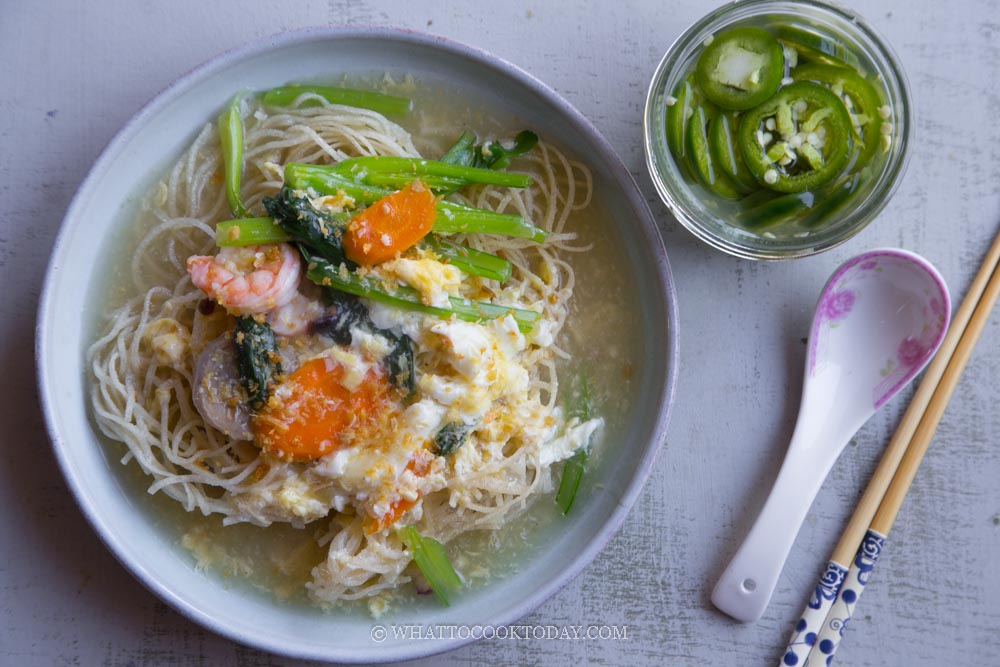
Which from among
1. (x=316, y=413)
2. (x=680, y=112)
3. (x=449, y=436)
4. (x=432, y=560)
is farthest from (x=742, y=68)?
(x=432, y=560)

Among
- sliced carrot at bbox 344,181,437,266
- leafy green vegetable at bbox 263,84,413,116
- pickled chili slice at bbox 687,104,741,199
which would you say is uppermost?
pickled chili slice at bbox 687,104,741,199

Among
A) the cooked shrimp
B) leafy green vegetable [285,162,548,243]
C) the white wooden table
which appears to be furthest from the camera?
the white wooden table

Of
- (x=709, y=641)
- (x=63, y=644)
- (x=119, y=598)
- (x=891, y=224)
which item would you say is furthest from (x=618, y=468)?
(x=63, y=644)

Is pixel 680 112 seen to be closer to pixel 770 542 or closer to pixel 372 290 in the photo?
pixel 372 290

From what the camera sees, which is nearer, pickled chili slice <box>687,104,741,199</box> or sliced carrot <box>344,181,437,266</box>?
sliced carrot <box>344,181,437,266</box>

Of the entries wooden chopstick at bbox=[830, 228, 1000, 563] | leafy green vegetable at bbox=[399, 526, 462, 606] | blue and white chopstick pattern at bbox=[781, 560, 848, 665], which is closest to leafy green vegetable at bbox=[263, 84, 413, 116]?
leafy green vegetable at bbox=[399, 526, 462, 606]

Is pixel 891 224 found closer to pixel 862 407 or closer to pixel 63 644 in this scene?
pixel 862 407

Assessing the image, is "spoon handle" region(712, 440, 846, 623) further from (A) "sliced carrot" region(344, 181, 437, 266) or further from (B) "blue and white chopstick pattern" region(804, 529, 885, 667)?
(A) "sliced carrot" region(344, 181, 437, 266)

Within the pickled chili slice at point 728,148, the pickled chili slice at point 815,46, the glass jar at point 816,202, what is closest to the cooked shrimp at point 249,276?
the glass jar at point 816,202
